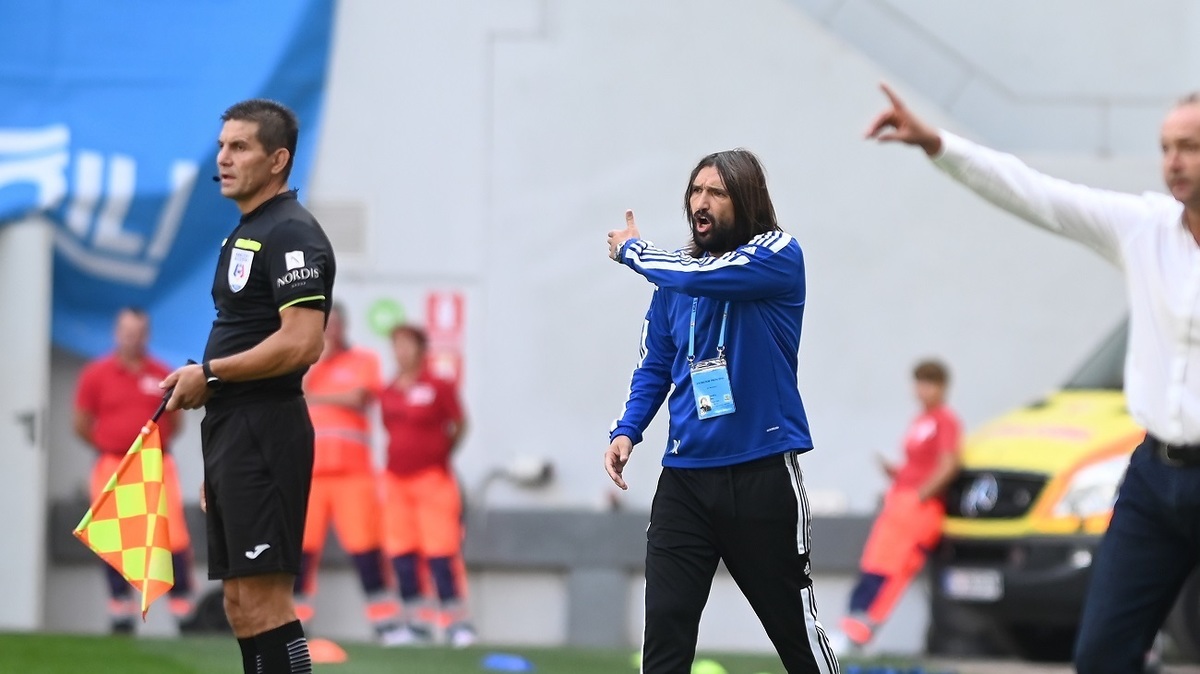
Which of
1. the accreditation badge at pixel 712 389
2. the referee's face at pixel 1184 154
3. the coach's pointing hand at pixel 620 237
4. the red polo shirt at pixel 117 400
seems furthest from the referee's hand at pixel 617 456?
the red polo shirt at pixel 117 400

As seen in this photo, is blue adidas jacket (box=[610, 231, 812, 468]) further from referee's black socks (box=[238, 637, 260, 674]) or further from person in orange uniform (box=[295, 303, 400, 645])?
person in orange uniform (box=[295, 303, 400, 645])

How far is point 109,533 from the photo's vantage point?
6.02 metres

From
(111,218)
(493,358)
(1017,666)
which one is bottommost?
(1017,666)

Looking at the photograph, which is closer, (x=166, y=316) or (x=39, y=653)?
(x=39, y=653)

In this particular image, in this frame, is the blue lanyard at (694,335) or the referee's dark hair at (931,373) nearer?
the blue lanyard at (694,335)

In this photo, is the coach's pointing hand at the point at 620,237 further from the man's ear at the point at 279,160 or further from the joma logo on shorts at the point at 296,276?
the man's ear at the point at 279,160

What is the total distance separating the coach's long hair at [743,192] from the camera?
227 inches

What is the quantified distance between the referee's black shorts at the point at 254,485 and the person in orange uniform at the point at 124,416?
24.5ft

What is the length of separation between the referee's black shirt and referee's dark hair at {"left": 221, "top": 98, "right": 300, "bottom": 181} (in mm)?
206

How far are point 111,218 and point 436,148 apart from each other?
238 cm

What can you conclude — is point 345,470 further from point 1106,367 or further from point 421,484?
point 1106,367

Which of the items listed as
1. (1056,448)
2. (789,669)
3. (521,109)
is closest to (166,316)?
(521,109)

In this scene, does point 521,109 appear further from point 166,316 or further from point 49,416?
point 49,416

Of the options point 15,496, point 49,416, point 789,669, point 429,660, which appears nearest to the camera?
point 789,669
